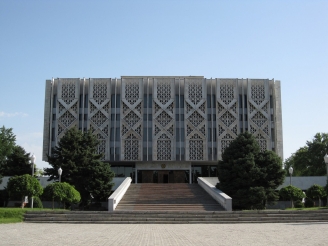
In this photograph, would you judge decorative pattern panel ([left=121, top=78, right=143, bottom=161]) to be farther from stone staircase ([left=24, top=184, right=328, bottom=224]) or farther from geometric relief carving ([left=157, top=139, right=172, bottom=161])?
stone staircase ([left=24, top=184, right=328, bottom=224])

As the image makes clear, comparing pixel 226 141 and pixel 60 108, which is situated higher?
pixel 60 108

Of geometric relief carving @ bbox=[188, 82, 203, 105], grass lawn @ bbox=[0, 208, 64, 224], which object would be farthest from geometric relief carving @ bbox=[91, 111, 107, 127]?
grass lawn @ bbox=[0, 208, 64, 224]

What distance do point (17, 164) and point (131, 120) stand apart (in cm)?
1338

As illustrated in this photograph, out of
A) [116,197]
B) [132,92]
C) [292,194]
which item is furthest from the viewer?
[132,92]

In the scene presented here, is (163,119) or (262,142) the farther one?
(163,119)

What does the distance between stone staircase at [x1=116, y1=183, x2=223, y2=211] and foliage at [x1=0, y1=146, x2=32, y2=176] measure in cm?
1414

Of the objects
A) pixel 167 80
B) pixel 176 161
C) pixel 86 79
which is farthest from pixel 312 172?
pixel 86 79

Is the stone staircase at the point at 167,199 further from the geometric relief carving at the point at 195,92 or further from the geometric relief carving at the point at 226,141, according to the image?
the geometric relief carving at the point at 195,92

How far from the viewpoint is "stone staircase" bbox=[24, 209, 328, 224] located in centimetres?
2180

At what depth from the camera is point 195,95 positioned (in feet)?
155

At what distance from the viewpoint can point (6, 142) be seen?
48.0 metres

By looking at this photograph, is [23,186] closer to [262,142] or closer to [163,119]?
[163,119]

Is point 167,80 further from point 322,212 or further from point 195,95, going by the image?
point 322,212

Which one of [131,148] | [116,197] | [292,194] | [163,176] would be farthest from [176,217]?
[163,176]
